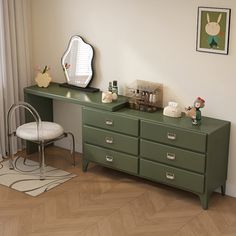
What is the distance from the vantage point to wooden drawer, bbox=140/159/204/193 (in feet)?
14.0

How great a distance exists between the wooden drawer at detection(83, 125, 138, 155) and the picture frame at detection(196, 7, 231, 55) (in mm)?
981

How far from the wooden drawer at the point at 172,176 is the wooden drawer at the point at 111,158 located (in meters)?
0.10

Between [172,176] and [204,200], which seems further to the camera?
[172,176]

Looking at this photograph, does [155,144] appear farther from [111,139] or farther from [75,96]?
[75,96]

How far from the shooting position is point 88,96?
4.89m

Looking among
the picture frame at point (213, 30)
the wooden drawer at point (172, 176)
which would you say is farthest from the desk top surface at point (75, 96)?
the picture frame at point (213, 30)

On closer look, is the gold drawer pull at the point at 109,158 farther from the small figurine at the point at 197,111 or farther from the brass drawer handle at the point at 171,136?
the small figurine at the point at 197,111

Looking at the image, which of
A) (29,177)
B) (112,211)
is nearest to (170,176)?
(112,211)

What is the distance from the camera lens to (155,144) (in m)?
4.39

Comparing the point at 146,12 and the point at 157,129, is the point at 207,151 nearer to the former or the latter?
the point at 157,129

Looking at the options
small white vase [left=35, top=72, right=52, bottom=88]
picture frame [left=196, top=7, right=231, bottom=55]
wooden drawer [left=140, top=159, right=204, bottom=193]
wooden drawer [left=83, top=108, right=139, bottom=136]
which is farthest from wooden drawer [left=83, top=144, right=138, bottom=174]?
picture frame [left=196, top=7, right=231, bottom=55]

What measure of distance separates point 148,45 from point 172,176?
117cm

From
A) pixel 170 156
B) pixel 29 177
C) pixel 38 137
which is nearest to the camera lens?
pixel 170 156

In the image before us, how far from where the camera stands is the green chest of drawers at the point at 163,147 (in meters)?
4.18
